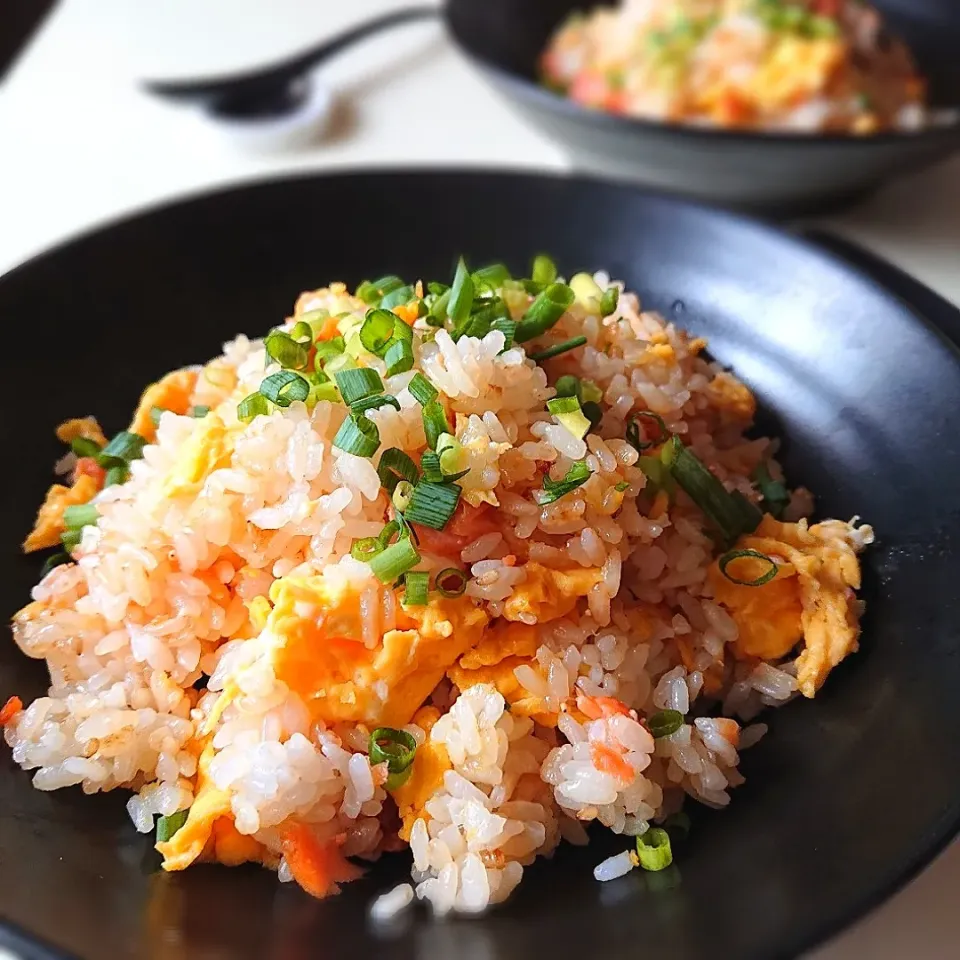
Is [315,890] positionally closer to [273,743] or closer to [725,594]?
[273,743]

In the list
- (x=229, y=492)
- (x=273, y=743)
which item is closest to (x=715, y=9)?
(x=229, y=492)

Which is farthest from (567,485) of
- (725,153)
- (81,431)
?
(725,153)

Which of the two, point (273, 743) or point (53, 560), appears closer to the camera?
point (273, 743)

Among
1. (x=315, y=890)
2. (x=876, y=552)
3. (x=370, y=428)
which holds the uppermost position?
(x=370, y=428)

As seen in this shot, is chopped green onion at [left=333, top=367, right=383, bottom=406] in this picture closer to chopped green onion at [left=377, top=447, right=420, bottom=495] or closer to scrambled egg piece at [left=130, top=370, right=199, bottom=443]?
chopped green onion at [left=377, top=447, right=420, bottom=495]

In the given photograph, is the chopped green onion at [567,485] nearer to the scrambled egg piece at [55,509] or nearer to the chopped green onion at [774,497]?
the chopped green onion at [774,497]

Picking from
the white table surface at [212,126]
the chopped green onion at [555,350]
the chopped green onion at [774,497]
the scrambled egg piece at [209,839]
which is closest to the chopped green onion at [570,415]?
the chopped green onion at [555,350]

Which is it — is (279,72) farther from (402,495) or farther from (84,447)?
(402,495)
